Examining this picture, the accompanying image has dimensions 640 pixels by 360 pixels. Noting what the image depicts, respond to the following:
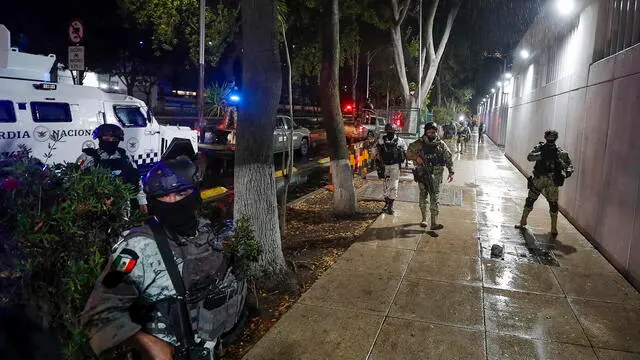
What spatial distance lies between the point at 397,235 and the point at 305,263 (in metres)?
1.90

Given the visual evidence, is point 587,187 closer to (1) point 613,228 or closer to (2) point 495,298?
(1) point 613,228

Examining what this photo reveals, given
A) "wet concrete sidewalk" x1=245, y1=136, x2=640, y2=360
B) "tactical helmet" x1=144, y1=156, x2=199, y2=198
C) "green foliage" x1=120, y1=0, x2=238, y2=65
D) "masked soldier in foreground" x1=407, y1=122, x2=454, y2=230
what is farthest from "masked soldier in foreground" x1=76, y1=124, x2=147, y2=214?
"green foliage" x1=120, y1=0, x2=238, y2=65

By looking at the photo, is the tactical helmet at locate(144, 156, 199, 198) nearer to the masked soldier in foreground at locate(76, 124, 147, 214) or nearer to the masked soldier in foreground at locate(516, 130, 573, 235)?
the masked soldier in foreground at locate(76, 124, 147, 214)

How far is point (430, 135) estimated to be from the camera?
7.48m

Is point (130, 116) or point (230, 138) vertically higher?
point (130, 116)

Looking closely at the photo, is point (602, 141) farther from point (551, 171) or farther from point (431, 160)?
point (431, 160)

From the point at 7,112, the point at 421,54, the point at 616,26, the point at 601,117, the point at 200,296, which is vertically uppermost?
the point at 421,54

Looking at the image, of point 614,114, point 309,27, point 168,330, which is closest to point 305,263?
point 168,330

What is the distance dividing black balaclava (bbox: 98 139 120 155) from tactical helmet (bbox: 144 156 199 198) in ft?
11.0

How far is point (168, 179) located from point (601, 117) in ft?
22.8

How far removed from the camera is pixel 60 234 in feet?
8.76

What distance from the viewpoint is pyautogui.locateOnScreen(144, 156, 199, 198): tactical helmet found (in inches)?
82.4

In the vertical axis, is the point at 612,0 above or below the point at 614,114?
above

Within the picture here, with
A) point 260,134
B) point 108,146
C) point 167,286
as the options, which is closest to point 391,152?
point 260,134
